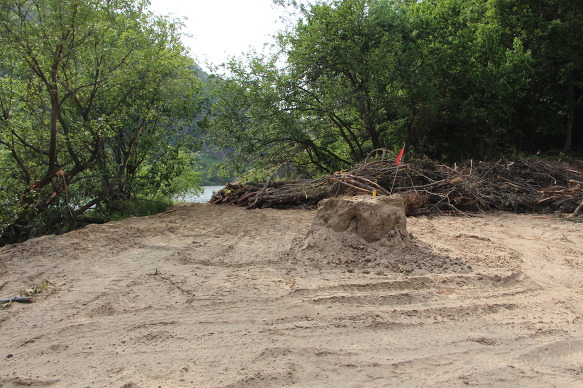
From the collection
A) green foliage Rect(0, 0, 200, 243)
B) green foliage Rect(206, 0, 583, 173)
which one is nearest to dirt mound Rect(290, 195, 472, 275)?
green foliage Rect(0, 0, 200, 243)

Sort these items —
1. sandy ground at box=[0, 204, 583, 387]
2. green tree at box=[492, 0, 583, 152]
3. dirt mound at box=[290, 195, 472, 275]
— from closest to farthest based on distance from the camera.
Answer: sandy ground at box=[0, 204, 583, 387]
dirt mound at box=[290, 195, 472, 275]
green tree at box=[492, 0, 583, 152]

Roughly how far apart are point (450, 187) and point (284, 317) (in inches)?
291

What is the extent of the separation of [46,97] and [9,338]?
19.5 feet

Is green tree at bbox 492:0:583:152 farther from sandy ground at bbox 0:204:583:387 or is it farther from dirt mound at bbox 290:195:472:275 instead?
dirt mound at bbox 290:195:472:275

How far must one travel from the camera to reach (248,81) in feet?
44.3

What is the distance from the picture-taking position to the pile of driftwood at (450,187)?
920cm

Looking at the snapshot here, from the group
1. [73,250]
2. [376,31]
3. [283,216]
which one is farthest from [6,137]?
[376,31]

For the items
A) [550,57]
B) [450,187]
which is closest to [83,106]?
[450,187]

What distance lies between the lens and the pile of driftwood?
9.20 meters

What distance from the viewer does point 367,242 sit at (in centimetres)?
529

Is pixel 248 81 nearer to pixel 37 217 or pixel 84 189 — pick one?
pixel 84 189

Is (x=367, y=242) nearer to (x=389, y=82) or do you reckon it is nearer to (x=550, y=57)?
(x=389, y=82)

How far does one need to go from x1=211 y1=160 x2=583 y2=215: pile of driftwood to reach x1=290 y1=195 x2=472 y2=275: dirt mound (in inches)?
125

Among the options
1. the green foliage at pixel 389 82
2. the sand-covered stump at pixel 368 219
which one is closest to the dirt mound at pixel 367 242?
the sand-covered stump at pixel 368 219
